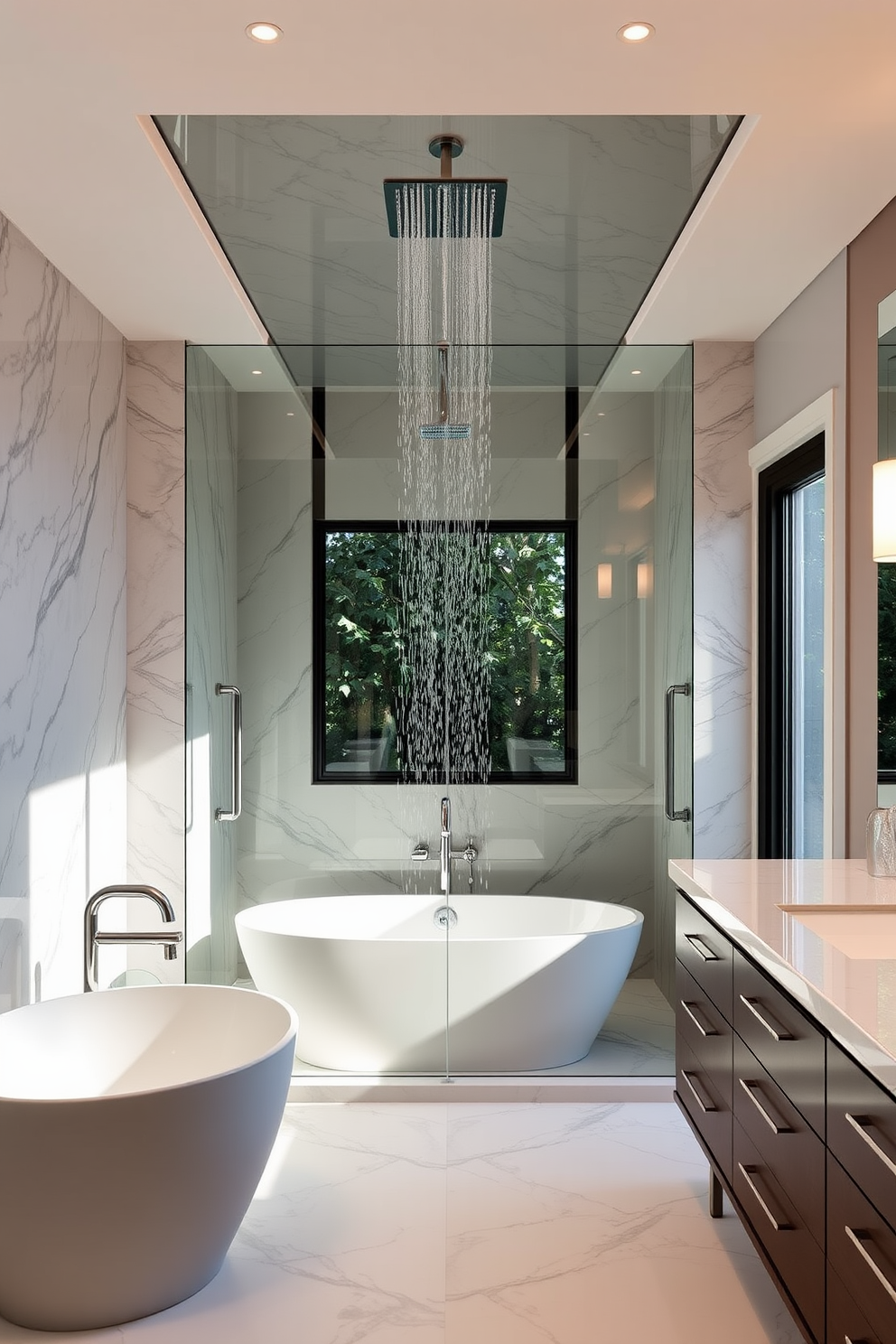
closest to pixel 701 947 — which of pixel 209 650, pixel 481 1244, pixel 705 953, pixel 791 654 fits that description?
pixel 705 953

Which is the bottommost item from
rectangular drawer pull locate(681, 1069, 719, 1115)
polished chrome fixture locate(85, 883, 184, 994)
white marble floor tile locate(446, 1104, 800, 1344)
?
white marble floor tile locate(446, 1104, 800, 1344)

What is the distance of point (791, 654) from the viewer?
3.56m

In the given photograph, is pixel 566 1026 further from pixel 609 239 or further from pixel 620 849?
pixel 609 239

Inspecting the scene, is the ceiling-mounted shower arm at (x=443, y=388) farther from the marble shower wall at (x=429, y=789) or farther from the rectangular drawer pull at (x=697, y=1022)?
the rectangular drawer pull at (x=697, y=1022)

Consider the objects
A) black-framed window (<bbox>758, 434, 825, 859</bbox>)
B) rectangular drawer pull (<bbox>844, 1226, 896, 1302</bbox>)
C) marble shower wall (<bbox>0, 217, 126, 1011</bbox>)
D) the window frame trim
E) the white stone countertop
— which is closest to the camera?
rectangular drawer pull (<bbox>844, 1226, 896, 1302</bbox>)

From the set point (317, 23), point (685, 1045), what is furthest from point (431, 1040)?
point (317, 23)

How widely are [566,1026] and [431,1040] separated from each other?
45 centimetres

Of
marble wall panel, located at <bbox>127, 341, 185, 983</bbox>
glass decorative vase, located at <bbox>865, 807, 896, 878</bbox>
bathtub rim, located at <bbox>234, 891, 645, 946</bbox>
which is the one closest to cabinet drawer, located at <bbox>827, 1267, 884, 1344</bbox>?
glass decorative vase, located at <bbox>865, 807, 896, 878</bbox>

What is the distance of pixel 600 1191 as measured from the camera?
112 inches

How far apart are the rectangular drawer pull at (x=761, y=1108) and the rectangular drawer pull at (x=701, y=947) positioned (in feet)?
0.92

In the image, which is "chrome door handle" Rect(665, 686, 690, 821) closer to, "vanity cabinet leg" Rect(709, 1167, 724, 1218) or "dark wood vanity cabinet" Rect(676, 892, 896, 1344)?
"dark wood vanity cabinet" Rect(676, 892, 896, 1344)

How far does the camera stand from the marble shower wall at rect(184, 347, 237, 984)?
12.1 feet

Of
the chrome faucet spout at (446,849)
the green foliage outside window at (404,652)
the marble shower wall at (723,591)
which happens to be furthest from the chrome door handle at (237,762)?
the marble shower wall at (723,591)

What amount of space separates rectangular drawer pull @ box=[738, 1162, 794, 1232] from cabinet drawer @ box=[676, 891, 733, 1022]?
29 cm
